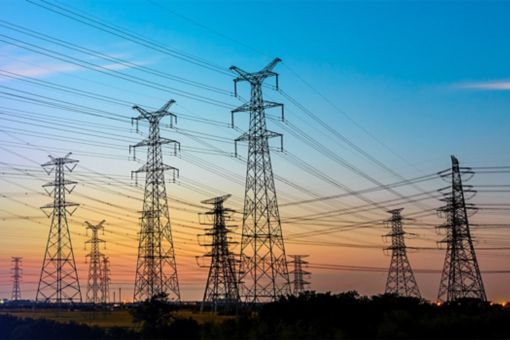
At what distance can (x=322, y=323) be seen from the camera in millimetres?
53000

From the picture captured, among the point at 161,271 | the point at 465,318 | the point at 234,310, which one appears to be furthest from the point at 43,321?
the point at 465,318

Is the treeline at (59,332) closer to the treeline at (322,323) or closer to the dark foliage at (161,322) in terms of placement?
the treeline at (322,323)

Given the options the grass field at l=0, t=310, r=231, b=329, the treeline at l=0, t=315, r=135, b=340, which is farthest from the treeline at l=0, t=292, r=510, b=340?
the grass field at l=0, t=310, r=231, b=329

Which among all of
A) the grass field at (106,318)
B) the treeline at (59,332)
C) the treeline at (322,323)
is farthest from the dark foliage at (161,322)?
the grass field at (106,318)

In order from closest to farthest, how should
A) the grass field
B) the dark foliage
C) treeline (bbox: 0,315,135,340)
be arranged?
the dark foliage
treeline (bbox: 0,315,135,340)
the grass field

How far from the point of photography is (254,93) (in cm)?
6406

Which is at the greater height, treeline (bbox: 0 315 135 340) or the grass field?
the grass field

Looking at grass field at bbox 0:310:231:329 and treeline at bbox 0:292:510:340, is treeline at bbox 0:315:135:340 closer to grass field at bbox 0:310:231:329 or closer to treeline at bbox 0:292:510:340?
treeline at bbox 0:292:510:340

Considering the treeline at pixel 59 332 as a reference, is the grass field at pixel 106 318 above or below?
above

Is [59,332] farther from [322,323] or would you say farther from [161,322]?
[322,323]

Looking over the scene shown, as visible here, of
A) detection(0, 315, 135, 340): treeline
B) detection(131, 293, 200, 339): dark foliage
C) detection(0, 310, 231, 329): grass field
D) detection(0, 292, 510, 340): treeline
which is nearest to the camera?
detection(0, 292, 510, 340): treeline

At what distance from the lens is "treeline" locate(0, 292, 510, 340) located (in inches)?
1973

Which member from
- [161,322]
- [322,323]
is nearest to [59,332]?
[161,322]

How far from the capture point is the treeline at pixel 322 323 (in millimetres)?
50125
